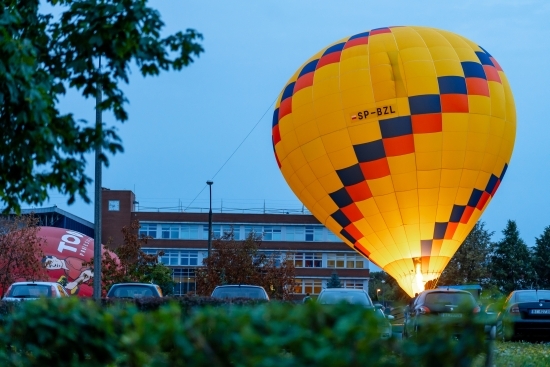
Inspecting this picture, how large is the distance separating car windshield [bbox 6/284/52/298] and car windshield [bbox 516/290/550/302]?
12521 millimetres

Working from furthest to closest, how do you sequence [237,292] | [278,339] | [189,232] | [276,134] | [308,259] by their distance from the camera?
[189,232] < [308,259] < [276,134] < [237,292] < [278,339]

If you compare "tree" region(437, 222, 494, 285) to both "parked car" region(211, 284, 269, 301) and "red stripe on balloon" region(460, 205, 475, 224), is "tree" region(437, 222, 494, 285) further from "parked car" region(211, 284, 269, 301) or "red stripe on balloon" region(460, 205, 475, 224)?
"parked car" region(211, 284, 269, 301)

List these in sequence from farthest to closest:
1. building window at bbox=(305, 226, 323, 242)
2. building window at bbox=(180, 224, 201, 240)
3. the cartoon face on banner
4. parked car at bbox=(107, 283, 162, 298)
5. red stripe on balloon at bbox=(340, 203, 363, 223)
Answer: building window at bbox=(180, 224, 201, 240)
building window at bbox=(305, 226, 323, 242)
the cartoon face on banner
red stripe on balloon at bbox=(340, 203, 363, 223)
parked car at bbox=(107, 283, 162, 298)

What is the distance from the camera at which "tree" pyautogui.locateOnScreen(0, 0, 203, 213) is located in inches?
274

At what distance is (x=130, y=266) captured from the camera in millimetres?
47594

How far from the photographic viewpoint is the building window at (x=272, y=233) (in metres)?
94.3

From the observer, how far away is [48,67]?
26.2ft

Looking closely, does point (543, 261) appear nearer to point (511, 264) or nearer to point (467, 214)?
point (511, 264)

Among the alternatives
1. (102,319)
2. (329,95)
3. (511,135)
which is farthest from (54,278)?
(102,319)

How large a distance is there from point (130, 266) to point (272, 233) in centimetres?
4770

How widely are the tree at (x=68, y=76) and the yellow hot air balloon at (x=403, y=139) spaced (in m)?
21.4

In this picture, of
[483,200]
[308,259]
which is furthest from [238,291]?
[308,259]

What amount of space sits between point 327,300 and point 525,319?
15.9 ft

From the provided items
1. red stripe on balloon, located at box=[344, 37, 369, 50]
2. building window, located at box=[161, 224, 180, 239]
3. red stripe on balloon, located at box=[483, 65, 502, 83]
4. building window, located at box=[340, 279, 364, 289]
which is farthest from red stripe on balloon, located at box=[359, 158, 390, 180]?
building window, located at box=[161, 224, 180, 239]
